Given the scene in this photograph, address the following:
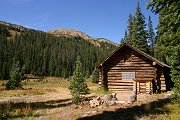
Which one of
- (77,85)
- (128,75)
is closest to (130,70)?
(128,75)

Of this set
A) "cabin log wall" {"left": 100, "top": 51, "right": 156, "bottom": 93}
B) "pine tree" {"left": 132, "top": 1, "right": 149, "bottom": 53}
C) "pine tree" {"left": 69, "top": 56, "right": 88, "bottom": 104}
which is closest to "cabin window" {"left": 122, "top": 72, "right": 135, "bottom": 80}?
"cabin log wall" {"left": 100, "top": 51, "right": 156, "bottom": 93}

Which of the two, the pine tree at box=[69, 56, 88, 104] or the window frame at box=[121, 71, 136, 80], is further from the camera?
the window frame at box=[121, 71, 136, 80]

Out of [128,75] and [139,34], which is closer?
[128,75]

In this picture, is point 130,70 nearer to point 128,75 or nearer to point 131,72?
point 131,72

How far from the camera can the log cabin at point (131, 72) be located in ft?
98.2

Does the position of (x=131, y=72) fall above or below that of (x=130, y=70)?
below

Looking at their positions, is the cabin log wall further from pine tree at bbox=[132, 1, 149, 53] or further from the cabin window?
pine tree at bbox=[132, 1, 149, 53]

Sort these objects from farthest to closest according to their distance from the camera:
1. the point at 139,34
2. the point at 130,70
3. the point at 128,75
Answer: the point at 139,34 < the point at 128,75 < the point at 130,70

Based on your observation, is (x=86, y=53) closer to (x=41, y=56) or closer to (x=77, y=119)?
(x=41, y=56)

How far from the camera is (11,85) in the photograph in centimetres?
4556

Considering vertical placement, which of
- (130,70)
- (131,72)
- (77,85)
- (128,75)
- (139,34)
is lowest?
(77,85)

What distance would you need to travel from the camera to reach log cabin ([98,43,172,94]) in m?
29.9

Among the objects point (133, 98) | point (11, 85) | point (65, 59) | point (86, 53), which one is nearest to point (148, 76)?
point (133, 98)

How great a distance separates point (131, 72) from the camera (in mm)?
31188
